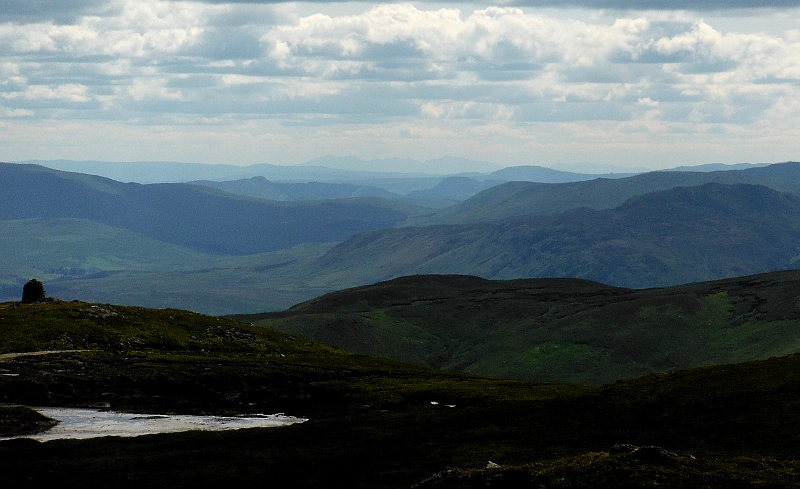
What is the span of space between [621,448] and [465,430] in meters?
14.6

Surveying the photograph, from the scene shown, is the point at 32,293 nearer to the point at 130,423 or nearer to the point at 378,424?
the point at 130,423

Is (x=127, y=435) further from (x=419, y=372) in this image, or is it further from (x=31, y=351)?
(x=419, y=372)

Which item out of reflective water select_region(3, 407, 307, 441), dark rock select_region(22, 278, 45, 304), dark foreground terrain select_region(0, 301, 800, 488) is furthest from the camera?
dark rock select_region(22, 278, 45, 304)

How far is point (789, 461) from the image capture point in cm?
4722

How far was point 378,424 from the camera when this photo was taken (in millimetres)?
64812

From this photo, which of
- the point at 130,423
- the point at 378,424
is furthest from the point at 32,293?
the point at 378,424

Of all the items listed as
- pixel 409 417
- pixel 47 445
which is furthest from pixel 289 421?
pixel 47 445

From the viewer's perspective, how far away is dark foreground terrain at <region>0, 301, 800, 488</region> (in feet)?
151

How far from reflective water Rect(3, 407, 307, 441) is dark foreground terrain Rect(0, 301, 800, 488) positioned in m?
2.72

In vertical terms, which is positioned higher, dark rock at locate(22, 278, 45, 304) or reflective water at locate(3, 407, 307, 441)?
dark rock at locate(22, 278, 45, 304)

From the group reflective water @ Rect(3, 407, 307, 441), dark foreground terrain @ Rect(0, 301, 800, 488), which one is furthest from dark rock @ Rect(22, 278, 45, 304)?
reflective water @ Rect(3, 407, 307, 441)

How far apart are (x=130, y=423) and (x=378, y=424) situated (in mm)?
18681

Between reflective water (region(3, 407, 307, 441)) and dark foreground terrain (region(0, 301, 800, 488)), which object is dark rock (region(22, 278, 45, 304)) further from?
reflective water (region(3, 407, 307, 441))

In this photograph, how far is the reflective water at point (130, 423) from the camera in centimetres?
6272
